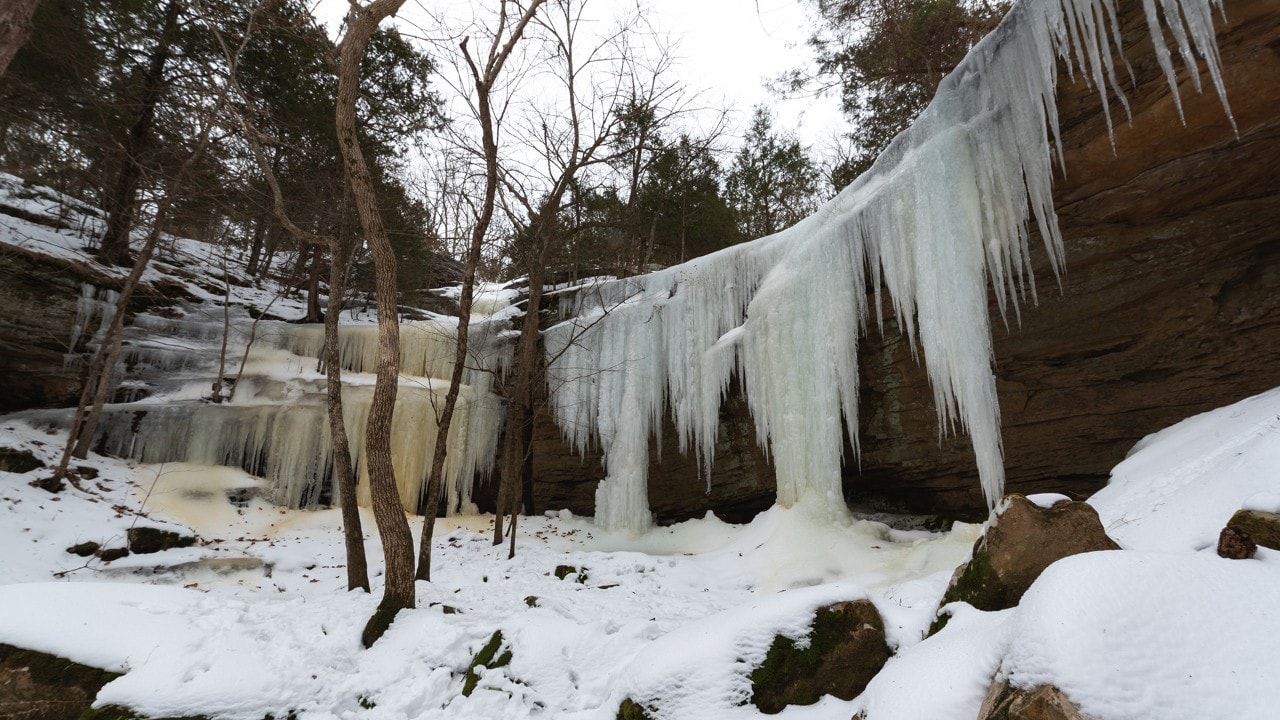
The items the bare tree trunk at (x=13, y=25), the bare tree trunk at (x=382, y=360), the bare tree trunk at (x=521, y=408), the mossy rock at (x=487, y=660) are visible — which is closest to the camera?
the mossy rock at (x=487, y=660)

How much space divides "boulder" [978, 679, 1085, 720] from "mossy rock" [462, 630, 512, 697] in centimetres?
321

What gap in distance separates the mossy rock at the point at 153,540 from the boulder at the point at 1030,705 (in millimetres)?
9612

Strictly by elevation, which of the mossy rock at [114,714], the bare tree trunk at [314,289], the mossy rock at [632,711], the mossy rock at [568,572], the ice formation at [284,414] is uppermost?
the bare tree trunk at [314,289]

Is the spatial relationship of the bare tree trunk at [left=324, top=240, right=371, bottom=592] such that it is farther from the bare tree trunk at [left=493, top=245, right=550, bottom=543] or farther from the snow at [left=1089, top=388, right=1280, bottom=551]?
the snow at [left=1089, top=388, right=1280, bottom=551]

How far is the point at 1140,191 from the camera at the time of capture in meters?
5.45

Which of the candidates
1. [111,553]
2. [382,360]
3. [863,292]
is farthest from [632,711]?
[111,553]

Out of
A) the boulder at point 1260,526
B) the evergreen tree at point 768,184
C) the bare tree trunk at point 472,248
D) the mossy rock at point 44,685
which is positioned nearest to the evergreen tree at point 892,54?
the evergreen tree at point 768,184

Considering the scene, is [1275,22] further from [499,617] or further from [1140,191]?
[499,617]

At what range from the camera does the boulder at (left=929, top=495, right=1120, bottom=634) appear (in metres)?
2.79

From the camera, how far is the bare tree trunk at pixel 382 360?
505 cm

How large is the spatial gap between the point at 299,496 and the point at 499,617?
289 inches

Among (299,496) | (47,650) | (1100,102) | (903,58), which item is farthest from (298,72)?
(1100,102)

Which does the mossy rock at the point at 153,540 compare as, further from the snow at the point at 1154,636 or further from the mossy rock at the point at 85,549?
the snow at the point at 1154,636

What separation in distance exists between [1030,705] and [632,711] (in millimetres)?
2043
